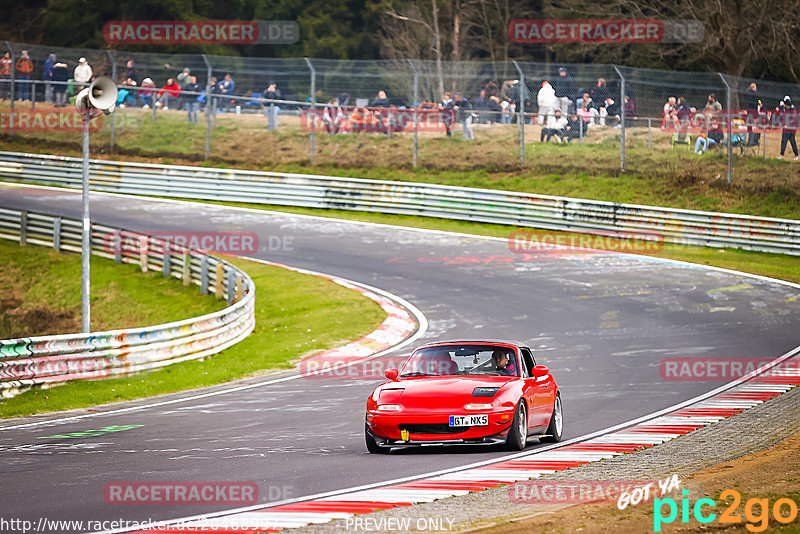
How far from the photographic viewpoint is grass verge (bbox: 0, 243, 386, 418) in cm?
1603

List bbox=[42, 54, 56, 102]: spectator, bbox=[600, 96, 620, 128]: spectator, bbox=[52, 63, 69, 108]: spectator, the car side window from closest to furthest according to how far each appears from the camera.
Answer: the car side window < bbox=[600, 96, 620, 128]: spectator < bbox=[52, 63, 69, 108]: spectator < bbox=[42, 54, 56, 102]: spectator

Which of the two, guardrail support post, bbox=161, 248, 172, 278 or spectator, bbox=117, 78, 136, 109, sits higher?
spectator, bbox=117, 78, 136, 109

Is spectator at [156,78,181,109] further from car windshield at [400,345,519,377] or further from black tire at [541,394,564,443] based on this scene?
black tire at [541,394,564,443]

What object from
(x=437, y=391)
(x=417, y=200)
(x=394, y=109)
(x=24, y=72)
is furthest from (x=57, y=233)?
(x=437, y=391)

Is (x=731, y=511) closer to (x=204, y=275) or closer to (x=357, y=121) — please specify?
(x=204, y=275)

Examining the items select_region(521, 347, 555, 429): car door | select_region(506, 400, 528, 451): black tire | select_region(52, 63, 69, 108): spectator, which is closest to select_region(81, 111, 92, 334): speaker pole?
select_region(521, 347, 555, 429): car door

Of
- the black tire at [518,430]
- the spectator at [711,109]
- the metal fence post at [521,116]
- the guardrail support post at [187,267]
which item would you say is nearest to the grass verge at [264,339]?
the guardrail support post at [187,267]

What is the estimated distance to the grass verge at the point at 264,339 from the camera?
16031mm

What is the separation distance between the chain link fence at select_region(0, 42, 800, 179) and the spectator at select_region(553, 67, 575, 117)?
4cm

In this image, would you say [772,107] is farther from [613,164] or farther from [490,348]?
[490,348]

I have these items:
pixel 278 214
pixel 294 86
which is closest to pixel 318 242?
pixel 278 214

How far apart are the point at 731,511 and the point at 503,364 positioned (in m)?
4.23

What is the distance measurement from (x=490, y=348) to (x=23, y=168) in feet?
100

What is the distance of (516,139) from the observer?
35.0 meters
